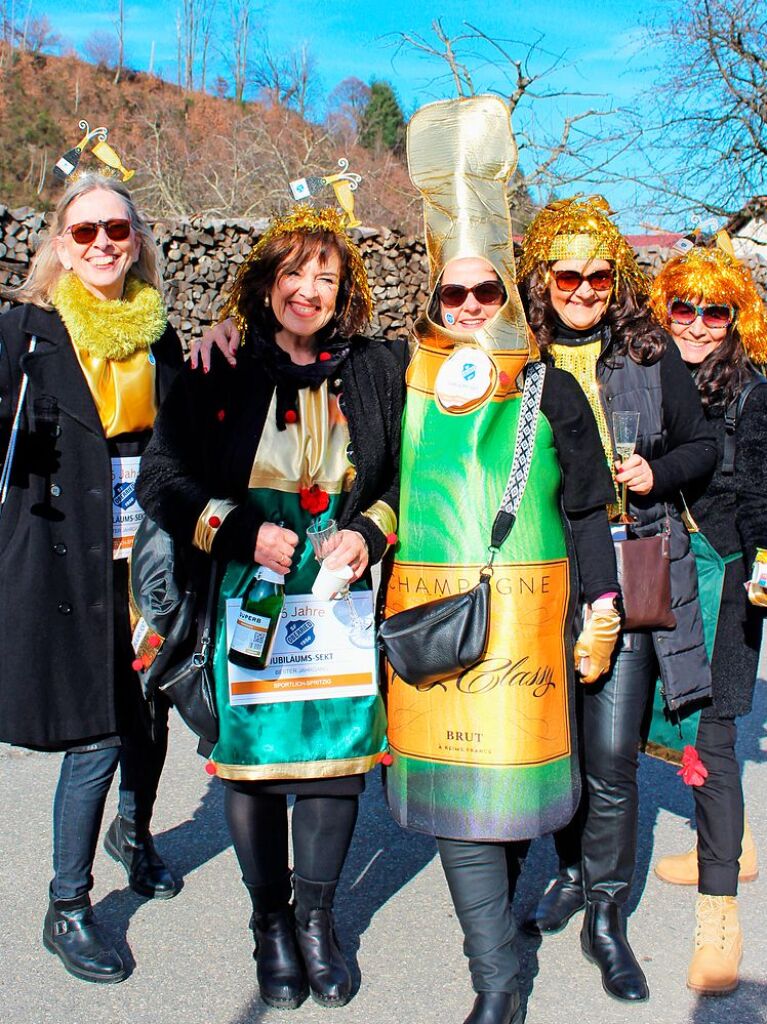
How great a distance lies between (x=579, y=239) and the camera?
2727mm

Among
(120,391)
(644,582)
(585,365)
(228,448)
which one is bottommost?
(644,582)

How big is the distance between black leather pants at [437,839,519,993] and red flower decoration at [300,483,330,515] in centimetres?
86

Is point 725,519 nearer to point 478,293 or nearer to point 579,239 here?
point 579,239

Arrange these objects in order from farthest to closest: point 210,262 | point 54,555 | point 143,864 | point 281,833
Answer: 1. point 210,262
2. point 143,864
3. point 54,555
4. point 281,833

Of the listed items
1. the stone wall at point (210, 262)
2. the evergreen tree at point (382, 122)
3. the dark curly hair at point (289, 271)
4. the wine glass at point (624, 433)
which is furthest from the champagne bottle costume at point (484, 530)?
the evergreen tree at point (382, 122)

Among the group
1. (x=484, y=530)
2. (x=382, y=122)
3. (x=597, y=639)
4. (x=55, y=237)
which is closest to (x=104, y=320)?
(x=55, y=237)

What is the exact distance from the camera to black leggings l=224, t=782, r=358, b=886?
8.38 ft

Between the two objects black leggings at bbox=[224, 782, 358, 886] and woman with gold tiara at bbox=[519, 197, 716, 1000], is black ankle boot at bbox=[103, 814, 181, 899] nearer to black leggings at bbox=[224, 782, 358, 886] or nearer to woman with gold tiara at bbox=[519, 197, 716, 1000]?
black leggings at bbox=[224, 782, 358, 886]

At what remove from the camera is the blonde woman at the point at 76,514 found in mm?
2688

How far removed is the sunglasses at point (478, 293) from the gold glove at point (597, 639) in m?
0.79

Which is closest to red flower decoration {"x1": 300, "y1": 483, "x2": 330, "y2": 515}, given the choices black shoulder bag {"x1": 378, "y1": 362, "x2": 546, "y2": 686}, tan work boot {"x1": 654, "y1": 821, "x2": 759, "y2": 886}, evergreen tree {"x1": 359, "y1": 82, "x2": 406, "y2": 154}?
black shoulder bag {"x1": 378, "y1": 362, "x2": 546, "y2": 686}

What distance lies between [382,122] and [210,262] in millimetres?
29816

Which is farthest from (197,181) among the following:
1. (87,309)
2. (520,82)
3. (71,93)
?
(71,93)

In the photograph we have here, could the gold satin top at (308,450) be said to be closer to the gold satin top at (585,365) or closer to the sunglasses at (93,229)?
the gold satin top at (585,365)
